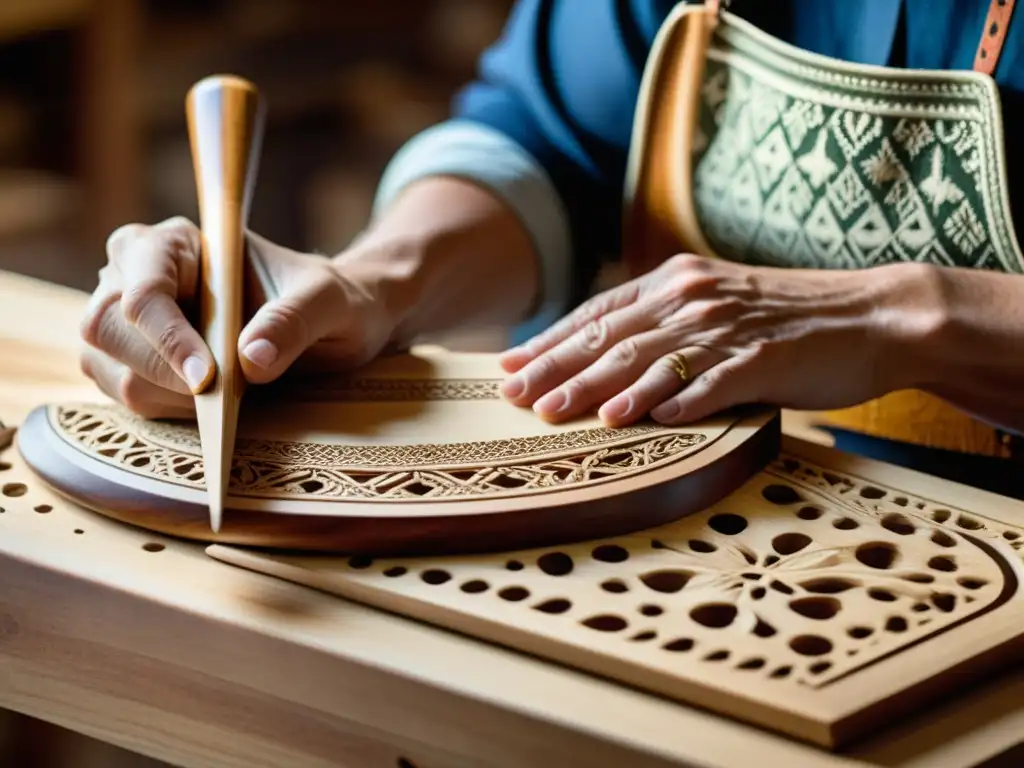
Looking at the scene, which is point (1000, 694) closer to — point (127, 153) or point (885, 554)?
point (885, 554)

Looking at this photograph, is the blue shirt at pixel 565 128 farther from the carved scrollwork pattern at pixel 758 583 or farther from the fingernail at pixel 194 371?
the fingernail at pixel 194 371

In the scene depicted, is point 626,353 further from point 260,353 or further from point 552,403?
point 260,353

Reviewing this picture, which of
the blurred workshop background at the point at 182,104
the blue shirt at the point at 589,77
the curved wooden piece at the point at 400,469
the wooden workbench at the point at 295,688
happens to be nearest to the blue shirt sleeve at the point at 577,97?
the blue shirt at the point at 589,77

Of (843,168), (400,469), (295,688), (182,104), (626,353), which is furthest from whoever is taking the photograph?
(182,104)

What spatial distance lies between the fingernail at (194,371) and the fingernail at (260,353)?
0.03m

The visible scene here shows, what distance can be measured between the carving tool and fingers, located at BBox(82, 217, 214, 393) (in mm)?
12

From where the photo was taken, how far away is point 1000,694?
0.66m

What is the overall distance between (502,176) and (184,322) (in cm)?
45

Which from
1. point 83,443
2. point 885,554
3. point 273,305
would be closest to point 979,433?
point 885,554

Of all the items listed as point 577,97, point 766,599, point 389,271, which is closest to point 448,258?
point 389,271

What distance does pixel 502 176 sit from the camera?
122 centimetres

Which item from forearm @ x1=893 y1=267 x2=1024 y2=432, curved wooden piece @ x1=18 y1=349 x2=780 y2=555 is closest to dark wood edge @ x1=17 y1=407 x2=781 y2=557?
curved wooden piece @ x1=18 y1=349 x2=780 y2=555

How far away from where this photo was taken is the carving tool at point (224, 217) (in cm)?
82

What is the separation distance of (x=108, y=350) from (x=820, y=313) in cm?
49
